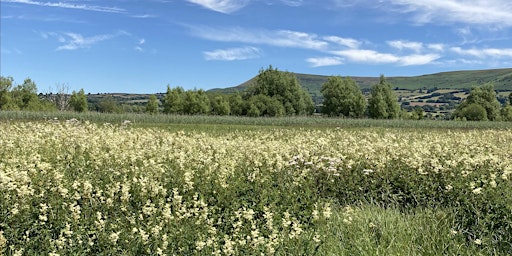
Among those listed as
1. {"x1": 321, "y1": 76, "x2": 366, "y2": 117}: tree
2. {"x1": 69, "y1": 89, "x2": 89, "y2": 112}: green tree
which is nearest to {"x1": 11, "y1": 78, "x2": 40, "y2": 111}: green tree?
{"x1": 69, "y1": 89, "x2": 89, "y2": 112}: green tree

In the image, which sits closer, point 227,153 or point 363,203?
point 363,203

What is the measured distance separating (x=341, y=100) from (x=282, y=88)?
35.2 feet

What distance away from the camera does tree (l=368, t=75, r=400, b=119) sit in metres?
75.8

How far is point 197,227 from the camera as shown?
18.2ft

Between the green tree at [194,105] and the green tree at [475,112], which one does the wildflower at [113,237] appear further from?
the green tree at [475,112]

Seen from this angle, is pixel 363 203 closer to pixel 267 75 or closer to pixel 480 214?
pixel 480 214

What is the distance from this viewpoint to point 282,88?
7888 centimetres

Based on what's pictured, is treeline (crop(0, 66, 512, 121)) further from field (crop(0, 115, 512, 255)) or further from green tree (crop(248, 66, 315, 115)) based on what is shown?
field (crop(0, 115, 512, 255))

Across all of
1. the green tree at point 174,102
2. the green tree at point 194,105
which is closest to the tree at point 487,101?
the green tree at point 194,105

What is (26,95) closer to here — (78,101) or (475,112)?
(78,101)

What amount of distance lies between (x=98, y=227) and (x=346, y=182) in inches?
191

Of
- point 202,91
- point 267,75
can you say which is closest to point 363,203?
point 267,75

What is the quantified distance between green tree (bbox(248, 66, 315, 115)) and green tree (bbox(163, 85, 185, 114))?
590 inches

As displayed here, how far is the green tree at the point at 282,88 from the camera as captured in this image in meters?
78.2
